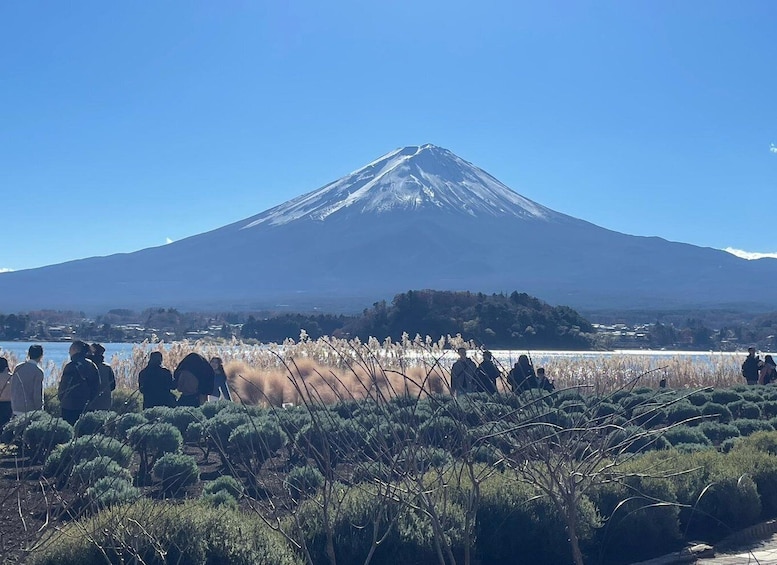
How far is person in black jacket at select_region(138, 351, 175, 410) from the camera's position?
1289 cm

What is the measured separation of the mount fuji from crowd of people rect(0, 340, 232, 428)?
9320cm

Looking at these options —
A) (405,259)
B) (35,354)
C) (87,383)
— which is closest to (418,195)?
(405,259)

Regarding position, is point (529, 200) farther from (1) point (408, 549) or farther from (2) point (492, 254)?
(1) point (408, 549)

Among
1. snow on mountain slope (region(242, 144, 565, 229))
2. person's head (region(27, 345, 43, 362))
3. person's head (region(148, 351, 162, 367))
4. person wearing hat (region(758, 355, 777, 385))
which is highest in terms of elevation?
snow on mountain slope (region(242, 144, 565, 229))

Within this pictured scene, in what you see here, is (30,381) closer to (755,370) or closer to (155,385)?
(155,385)

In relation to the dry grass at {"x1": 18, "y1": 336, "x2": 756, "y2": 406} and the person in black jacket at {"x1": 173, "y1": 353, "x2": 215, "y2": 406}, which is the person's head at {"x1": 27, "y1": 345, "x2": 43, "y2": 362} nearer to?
the person in black jacket at {"x1": 173, "y1": 353, "x2": 215, "y2": 406}

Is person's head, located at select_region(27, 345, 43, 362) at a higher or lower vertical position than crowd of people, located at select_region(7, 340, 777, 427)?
higher

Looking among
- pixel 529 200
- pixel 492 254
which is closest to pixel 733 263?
pixel 529 200

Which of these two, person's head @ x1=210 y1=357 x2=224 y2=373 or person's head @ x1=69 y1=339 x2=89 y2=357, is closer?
person's head @ x1=69 y1=339 x2=89 y2=357

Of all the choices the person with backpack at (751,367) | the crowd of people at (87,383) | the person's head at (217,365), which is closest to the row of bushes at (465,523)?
the crowd of people at (87,383)

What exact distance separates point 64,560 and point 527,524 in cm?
319

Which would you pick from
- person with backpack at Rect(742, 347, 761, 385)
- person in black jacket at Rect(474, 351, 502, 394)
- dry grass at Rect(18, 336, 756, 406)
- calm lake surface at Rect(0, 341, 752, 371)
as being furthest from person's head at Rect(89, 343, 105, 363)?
person with backpack at Rect(742, 347, 761, 385)

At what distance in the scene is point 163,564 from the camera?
201 inches

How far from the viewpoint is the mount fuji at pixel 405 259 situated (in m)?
123
